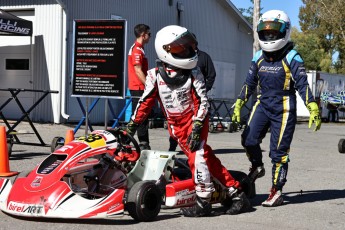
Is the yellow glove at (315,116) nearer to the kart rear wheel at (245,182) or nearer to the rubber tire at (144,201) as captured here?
the kart rear wheel at (245,182)

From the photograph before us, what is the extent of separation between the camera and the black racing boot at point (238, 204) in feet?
20.0

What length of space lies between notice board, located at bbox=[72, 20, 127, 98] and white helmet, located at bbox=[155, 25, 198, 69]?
5305 millimetres

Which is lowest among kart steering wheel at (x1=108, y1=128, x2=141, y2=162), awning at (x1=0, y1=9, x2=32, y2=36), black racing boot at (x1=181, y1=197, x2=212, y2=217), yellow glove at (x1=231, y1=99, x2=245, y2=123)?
black racing boot at (x1=181, y1=197, x2=212, y2=217)

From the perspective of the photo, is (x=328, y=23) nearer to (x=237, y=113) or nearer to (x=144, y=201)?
(x=237, y=113)

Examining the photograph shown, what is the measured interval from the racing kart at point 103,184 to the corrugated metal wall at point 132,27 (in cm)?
1085

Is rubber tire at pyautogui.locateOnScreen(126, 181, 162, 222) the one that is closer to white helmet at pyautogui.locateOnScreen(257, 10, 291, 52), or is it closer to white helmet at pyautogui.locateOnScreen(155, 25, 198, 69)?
white helmet at pyautogui.locateOnScreen(155, 25, 198, 69)

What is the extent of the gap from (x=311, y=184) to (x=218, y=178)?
257cm

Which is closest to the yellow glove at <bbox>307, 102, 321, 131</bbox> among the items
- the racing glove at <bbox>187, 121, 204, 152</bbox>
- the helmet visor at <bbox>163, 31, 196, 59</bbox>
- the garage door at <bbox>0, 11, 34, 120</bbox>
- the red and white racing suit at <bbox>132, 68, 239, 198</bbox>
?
the red and white racing suit at <bbox>132, 68, 239, 198</bbox>

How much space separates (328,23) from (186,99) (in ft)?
169

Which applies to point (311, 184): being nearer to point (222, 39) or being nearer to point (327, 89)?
point (222, 39)

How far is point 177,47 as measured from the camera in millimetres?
5762

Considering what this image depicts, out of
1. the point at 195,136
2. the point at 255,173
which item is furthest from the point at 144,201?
the point at 255,173

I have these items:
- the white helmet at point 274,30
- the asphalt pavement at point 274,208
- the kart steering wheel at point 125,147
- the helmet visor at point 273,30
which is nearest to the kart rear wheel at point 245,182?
the asphalt pavement at point 274,208

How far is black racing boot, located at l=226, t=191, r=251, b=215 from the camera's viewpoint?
608 cm
